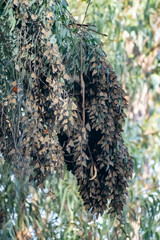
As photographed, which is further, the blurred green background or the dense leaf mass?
the blurred green background

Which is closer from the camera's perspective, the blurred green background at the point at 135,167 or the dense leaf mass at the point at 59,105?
the dense leaf mass at the point at 59,105

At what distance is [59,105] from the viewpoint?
2.39m

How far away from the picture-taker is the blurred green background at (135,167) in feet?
15.7

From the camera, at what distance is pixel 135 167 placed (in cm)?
546

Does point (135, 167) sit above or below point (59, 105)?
above

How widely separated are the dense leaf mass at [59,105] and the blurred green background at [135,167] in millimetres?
955

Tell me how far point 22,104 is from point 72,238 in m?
2.67

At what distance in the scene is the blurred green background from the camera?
4.79 meters

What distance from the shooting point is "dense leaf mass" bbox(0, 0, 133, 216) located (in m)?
2.39

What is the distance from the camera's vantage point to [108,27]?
19.9ft

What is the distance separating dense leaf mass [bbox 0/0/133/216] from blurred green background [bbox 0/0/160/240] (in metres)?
0.95

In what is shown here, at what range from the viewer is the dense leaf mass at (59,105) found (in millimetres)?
2393

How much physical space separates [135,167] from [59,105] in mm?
3170

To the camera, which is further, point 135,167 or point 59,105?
point 135,167
